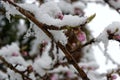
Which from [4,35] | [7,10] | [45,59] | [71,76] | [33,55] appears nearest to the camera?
[7,10]

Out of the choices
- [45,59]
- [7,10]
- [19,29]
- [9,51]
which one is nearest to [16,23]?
[19,29]

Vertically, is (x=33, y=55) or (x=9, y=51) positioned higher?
(x=33, y=55)

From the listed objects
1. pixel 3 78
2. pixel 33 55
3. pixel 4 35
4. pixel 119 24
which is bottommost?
pixel 119 24

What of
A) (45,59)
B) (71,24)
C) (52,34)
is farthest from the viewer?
(45,59)

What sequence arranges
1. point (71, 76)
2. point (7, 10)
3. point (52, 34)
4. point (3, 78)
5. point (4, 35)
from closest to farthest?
point (52, 34) → point (7, 10) → point (3, 78) → point (71, 76) → point (4, 35)

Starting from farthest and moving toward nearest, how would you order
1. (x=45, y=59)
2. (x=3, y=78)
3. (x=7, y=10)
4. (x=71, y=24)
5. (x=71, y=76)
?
(x=71, y=76)
(x=45, y=59)
(x=3, y=78)
(x=7, y=10)
(x=71, y=24)

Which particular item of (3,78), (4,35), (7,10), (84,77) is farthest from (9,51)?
(4,35)

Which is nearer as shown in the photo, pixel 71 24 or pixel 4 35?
pixel 71 24

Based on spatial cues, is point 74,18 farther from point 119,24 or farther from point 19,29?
point 19,29

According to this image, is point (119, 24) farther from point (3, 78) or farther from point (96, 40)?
point (3, 78)
